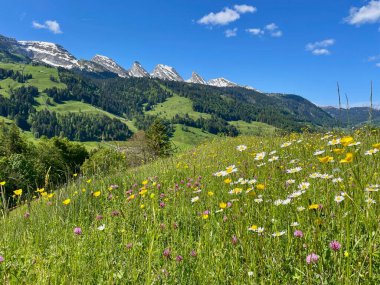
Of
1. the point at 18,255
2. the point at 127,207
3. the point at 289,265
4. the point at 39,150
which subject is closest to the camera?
the point at 289,265

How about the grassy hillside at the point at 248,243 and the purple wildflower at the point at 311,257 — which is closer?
the purple wildflower at the point at 311,257

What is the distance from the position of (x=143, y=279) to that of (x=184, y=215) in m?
1.71

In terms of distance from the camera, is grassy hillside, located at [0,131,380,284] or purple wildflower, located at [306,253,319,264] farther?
grassy hillside, located at [0,131,380,284]

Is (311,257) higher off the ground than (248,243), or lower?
higher

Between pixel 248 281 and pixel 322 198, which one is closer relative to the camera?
pixel 248 281

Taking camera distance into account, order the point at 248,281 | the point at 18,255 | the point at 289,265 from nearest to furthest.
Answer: the point at 248,281
the point at 289,265
the point at 18,255

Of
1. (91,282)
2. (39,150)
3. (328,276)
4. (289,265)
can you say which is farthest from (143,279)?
(39,150)

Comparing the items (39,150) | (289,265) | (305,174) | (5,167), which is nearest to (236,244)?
(289,265)

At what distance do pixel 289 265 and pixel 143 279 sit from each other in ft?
4.15

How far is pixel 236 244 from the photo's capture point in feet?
10.7

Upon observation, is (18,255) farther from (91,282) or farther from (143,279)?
(143,279)

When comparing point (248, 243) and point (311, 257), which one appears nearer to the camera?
point (311, 257)

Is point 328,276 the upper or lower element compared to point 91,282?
upper

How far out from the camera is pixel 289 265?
274 centimetres
